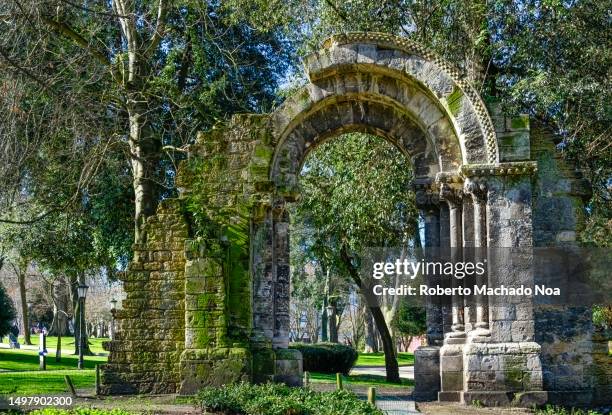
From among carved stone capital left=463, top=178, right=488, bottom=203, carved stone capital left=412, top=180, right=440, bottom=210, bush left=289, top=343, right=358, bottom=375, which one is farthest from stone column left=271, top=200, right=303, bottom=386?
bush left=289, top=343, right=358, bottom=375

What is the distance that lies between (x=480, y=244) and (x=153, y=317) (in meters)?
5.46

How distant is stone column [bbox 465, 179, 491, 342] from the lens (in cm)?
1228

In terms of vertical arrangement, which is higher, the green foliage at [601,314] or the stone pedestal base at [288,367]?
the green foliage at [601,314]

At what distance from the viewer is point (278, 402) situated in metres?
9.52

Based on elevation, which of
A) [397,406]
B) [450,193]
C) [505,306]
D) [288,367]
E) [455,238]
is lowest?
[397,406]

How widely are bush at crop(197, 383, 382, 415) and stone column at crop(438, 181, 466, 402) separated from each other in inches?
107

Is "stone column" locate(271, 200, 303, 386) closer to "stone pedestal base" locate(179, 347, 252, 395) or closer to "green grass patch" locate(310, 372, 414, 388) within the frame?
"stone pedestal base" locate(179, 347, 252, 395)

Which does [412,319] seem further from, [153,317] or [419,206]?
[153,317]

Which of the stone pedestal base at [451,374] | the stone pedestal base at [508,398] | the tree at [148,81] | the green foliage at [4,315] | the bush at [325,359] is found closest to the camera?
the stone pedestal base at [508,398]

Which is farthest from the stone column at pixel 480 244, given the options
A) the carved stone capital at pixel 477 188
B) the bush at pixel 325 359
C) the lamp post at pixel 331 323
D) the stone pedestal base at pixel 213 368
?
the lamp post at pixel 331 323

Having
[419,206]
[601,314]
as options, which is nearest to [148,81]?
[419,206]

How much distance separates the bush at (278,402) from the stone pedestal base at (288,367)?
169 cm

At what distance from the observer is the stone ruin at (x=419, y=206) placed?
12203mm

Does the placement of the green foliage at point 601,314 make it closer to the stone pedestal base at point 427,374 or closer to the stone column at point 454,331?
the stone column at point 454,331
